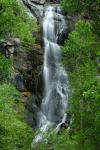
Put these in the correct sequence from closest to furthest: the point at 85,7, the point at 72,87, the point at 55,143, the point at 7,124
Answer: the point at 7,124 → the point at 85,7 → the point at 55,143 → the point at 72,87

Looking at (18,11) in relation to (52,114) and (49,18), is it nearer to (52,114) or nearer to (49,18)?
(52,114)

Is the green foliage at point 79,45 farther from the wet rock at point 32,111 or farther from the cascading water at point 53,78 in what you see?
the wet rock at point 32,111

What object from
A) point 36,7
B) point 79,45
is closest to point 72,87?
point 79,45

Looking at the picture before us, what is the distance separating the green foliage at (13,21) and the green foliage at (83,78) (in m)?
4.84

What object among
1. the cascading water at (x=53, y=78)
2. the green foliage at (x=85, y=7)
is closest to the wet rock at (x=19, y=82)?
the cascading water at (x=53, y=78)

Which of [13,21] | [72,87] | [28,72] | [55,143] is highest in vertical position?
[13,21]

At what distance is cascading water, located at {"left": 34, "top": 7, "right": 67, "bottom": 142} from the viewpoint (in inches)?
1829

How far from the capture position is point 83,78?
36.7 m

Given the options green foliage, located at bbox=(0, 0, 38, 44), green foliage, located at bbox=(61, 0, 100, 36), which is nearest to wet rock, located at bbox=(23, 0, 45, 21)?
green foliage, located at bbox=(0, 0, 38, 44)

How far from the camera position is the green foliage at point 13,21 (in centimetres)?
2770

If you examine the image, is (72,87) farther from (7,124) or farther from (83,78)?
(7,124)

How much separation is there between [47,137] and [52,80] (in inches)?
868

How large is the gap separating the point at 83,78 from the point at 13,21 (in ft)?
35.1

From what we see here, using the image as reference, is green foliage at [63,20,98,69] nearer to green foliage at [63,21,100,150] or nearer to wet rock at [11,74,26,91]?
green foliage at [63,21,100,150]
